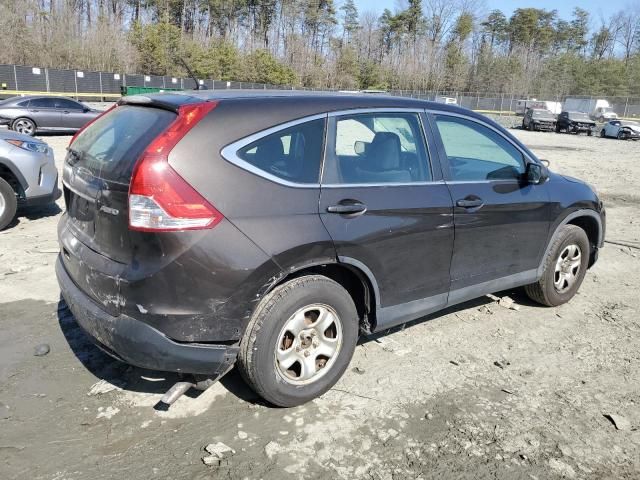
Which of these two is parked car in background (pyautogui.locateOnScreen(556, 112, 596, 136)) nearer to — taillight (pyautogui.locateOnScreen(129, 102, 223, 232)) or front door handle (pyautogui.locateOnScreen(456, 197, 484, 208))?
front door handle (pyautogui.locateOnScreen(456, 197, 484, 208))

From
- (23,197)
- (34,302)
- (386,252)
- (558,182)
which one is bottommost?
(34,302)

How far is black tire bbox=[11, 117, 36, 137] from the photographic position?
671 inches

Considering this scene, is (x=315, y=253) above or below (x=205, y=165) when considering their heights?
below

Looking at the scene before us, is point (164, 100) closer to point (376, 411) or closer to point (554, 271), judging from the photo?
point (376, 411)

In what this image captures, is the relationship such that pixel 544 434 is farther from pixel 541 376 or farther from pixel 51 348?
pixel 51 348

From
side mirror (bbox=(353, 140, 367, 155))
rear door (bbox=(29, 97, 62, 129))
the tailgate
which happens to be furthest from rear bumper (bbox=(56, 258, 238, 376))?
rear door (bbox=(29, 97, 62, 129))

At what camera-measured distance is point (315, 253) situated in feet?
9.70

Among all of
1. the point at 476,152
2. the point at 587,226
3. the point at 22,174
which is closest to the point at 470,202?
the point at 476,152

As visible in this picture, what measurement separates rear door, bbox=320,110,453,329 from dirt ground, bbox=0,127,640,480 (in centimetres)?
56

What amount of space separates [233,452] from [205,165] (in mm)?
1490

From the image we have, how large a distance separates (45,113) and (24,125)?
2.75 feet

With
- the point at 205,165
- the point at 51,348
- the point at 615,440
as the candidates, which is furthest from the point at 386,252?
the point at 51,348

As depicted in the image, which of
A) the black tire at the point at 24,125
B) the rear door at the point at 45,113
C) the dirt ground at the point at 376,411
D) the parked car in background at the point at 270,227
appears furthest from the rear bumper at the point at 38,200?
the rear door at the point at 45,113

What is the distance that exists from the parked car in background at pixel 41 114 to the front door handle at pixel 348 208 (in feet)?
53.3
